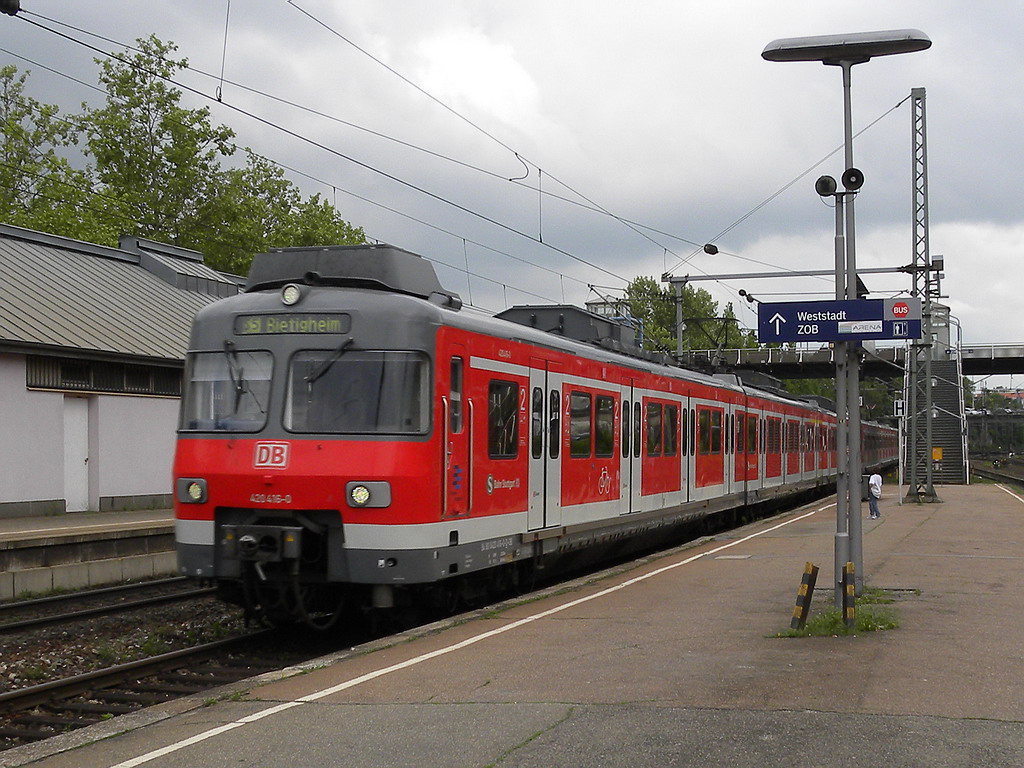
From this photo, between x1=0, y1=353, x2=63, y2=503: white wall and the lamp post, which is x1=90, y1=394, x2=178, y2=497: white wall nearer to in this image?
x1=0, y1=353, x2=63, y2=503: white wall

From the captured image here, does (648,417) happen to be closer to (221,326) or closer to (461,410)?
(461,410)

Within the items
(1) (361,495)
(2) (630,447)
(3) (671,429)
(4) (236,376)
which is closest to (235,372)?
(4) (236,376)

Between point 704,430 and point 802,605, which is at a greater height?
point 704,430

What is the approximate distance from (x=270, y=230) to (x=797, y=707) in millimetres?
43252

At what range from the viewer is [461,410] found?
11273 millimetres

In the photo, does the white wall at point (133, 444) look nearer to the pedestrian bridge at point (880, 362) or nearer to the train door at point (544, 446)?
the train door at point (544, 446)

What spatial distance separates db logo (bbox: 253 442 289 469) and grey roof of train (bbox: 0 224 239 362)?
12.5 m

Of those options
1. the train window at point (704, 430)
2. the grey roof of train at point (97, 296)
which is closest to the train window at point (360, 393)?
the train window at point (704, 430)

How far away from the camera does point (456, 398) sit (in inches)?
441

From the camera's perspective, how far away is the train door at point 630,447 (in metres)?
16.5

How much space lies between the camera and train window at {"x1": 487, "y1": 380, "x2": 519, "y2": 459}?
1196 centimetres

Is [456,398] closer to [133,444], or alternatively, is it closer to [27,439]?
[27,439]

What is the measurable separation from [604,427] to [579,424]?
3.61 ft

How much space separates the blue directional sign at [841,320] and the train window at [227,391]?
4.69 meters
